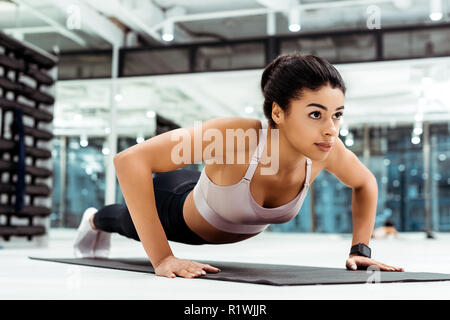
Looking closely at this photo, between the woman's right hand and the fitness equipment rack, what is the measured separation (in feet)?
7.99

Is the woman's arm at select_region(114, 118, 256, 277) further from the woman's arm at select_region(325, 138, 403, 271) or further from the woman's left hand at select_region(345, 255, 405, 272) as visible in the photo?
the woman's left hand at select_region(345, 255, 405, 272)

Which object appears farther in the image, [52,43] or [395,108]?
[395,108]

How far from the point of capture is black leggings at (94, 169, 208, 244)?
1952 mm

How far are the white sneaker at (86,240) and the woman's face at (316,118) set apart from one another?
50.2 inches

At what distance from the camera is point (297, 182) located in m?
1.71

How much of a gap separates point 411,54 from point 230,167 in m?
4.90

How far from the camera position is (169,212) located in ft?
6.45

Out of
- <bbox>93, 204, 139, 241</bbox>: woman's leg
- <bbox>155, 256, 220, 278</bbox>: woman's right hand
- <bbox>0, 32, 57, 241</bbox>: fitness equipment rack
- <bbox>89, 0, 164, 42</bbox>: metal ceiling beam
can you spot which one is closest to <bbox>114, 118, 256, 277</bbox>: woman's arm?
<bbox>155, 256, 220, 278</bbox>: woman's right hand

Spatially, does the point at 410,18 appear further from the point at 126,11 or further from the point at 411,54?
the point at 126,11

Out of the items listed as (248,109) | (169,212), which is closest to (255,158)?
(169,212)

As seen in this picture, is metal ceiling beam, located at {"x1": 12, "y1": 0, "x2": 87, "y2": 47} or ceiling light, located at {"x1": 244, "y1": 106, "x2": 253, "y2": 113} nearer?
metal ceiling beam, located at {"x1": 12, "y1": 0, "x2": 87, "y2": 47}

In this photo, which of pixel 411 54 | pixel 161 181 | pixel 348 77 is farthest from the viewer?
pixel 348 77

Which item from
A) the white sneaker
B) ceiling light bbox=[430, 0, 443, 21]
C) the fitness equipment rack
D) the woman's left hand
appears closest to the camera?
the woman's left hand
